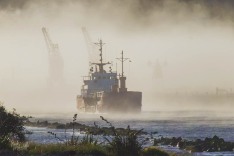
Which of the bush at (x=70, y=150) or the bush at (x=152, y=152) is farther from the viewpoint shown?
the bush at (x=152, y=152)

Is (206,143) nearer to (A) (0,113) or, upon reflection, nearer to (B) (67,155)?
(A) (0,113)

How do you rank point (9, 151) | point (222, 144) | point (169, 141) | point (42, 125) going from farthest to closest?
1. point (42, 125)
2. point (169, 141)
3. point (222, 144)
4. point (9, 151)

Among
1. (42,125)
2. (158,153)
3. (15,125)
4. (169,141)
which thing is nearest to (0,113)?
(15,125)

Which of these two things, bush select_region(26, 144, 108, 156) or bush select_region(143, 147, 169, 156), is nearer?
bush select_region(26, 144, 108, 156)

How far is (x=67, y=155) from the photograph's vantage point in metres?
25.8

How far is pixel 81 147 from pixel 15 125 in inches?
616

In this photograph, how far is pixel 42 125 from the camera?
127000 millimetres

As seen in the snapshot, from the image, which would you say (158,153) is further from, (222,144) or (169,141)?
(169,141)

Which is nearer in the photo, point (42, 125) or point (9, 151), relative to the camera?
point (9, 151)

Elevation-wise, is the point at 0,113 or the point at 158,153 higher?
the point at 0,113

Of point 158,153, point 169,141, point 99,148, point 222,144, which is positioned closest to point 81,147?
point 99,148

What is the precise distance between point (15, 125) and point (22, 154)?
15.6 metres

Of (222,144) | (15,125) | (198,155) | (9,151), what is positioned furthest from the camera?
(222,144)

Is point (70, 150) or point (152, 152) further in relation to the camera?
point (152, 152)
